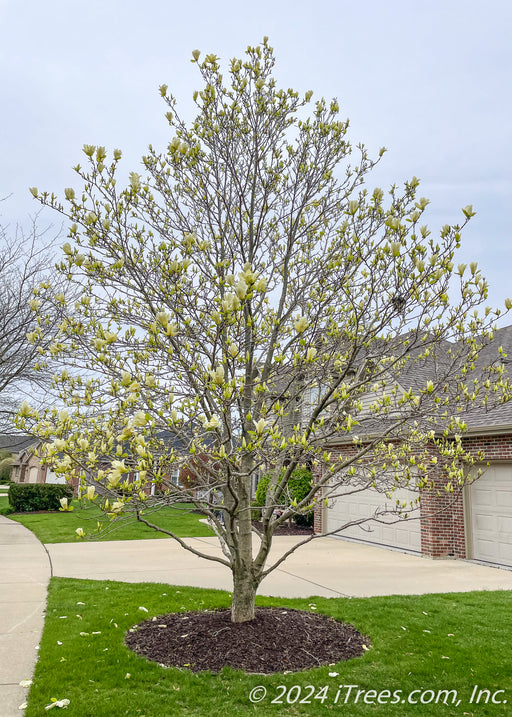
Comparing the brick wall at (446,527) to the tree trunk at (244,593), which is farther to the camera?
the brick wall at (446,527)

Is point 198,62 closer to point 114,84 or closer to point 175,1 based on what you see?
point 175,1

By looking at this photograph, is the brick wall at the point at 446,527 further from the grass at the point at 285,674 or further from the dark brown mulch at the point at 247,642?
the dark brown mulch at the point at 247,642

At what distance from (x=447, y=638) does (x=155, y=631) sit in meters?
2.74

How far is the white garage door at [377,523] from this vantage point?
32.7 feet

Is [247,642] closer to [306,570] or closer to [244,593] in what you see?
[244,593]

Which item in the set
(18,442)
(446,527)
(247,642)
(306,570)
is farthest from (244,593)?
(18,442)

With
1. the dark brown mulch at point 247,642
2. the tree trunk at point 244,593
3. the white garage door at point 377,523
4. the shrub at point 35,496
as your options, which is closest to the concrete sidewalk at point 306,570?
the white garage door at point 377,523

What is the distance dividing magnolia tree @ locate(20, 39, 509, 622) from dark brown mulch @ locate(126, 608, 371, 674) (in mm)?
270

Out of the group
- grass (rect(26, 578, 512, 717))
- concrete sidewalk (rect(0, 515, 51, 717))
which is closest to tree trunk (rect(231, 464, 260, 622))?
grass (rect(26, 578, 512, 717))

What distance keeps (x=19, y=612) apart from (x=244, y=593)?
2648 mm

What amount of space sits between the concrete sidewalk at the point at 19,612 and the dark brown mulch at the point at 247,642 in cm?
89

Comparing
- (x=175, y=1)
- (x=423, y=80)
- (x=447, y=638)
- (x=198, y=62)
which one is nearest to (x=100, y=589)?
(x=447, y=638)

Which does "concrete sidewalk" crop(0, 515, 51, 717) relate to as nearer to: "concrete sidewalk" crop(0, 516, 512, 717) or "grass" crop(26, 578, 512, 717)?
"concrete sidewalk" crop(0, 516, 512, 717)

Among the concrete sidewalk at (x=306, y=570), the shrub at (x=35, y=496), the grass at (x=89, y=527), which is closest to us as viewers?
the concrete sidewalk at (x=306, y=570)
